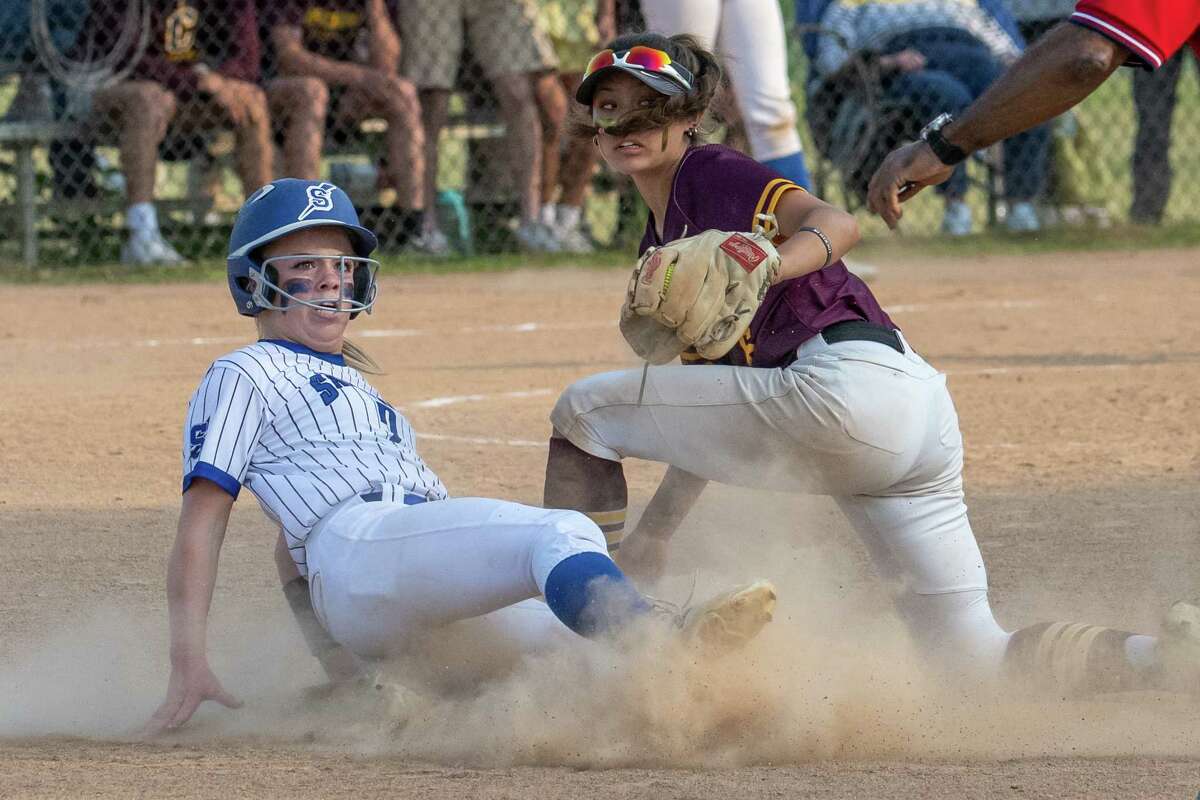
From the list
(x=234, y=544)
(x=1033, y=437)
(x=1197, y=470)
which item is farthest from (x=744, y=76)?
(x=234, y=544)

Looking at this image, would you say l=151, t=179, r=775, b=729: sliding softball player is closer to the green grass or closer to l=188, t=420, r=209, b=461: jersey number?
l=188, t=420, r=209, b=461: jersey number

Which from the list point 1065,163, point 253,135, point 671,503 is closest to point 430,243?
point 253,135

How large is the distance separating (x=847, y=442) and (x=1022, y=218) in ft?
28.9

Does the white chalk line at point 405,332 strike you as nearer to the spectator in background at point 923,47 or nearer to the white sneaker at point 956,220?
the spectator in background at point 923,47

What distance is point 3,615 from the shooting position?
12.8 feet

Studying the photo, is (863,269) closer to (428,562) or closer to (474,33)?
(474,33)

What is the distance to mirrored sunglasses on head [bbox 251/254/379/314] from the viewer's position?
3375 millimetres

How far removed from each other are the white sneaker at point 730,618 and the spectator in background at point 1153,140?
930cm

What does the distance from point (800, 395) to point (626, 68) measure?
2.29 feet

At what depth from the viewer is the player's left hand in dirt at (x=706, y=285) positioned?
2992mm

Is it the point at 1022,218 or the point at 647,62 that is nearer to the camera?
the point at 647,62

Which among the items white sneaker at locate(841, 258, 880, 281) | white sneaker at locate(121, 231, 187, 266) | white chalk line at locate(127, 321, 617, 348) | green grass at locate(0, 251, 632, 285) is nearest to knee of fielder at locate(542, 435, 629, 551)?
white chalk line at locate(127, 321, 617, 348)

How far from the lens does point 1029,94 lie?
2.79 m

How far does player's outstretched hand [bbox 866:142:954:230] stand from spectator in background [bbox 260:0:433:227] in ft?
21.3
